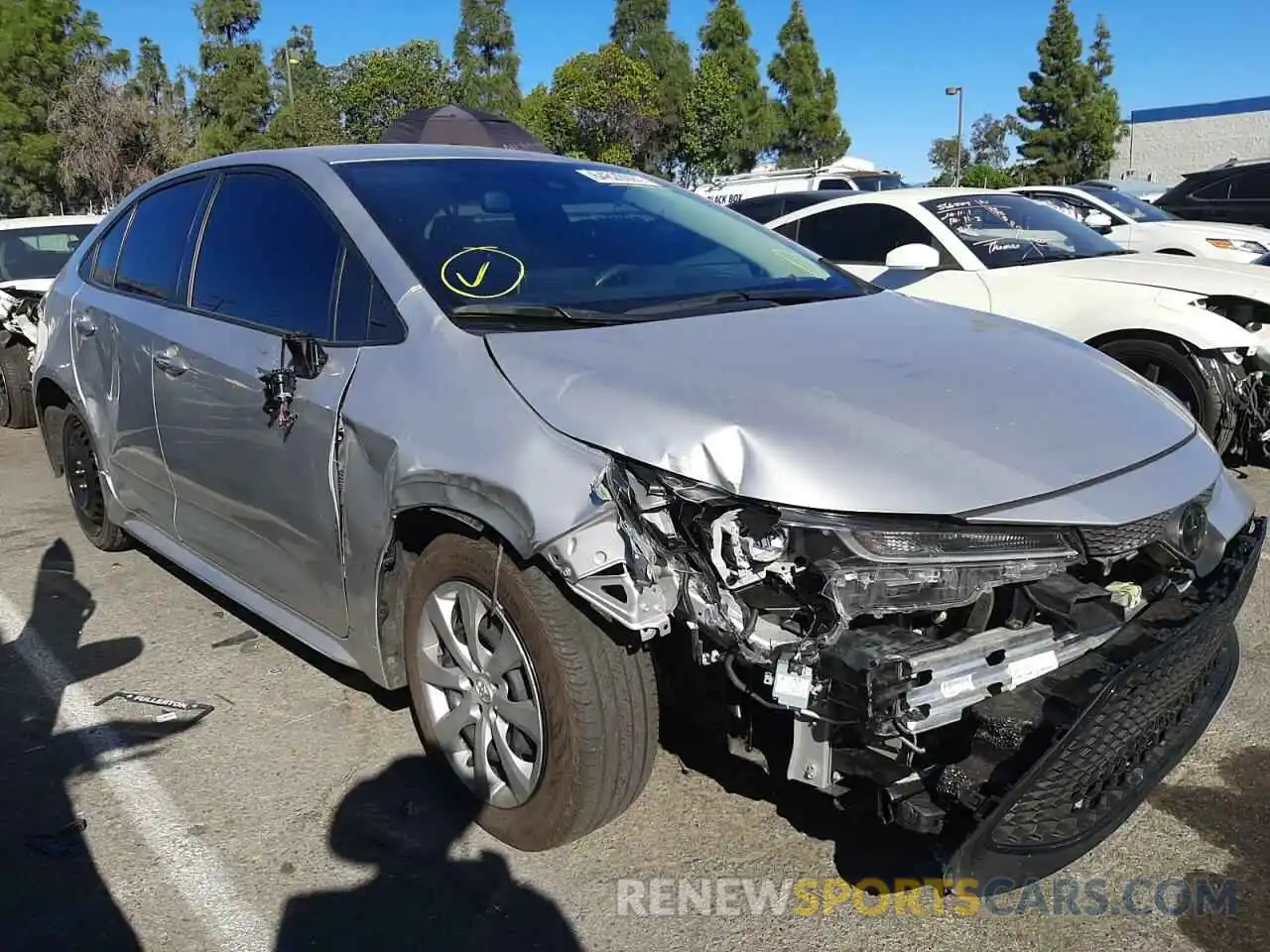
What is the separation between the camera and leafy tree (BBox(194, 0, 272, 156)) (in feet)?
153

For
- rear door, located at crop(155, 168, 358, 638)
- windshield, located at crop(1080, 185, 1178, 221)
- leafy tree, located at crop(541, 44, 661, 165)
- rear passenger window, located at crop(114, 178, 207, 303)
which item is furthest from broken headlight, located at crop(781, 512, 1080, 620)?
leafy tree, located at crop(541, 44, 661, 165)

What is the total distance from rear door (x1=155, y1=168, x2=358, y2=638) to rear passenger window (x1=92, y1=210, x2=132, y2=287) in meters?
0.97

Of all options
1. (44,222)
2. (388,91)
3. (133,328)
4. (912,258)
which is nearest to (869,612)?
(133,328)

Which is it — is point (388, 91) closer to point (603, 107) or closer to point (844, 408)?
point (603, 107)

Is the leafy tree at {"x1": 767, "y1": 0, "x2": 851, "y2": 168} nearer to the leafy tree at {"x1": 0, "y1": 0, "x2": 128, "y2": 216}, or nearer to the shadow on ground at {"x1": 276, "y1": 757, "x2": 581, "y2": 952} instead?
the leafy tree at {"x1": 0, "y1": 0, "x2": 128, "y2": 216}

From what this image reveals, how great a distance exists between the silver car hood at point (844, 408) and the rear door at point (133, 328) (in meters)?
1.94

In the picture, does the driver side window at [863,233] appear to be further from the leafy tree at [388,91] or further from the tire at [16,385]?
the leafy tree at [388,91]

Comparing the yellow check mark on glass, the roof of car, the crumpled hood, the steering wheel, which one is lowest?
the crumpled hood

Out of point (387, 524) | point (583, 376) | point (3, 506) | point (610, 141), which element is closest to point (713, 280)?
point (583, 376)

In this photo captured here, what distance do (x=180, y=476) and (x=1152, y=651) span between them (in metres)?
3.12

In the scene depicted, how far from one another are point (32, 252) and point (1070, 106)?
49.6 m

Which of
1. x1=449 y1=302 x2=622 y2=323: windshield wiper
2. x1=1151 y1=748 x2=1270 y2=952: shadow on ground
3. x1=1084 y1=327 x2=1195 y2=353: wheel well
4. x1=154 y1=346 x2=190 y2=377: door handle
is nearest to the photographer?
x1=1151 y1=748 x2=1270 y2=952: shadow on ground

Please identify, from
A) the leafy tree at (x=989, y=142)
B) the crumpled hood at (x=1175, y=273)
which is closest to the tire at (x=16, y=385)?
the crumpled hood at (x=1175, y=273)

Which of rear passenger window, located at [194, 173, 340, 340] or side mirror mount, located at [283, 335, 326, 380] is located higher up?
rear passenger window, located at [194, 173, 340, 340]
